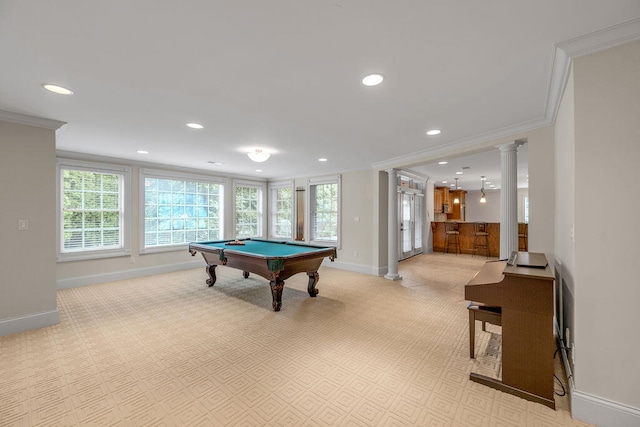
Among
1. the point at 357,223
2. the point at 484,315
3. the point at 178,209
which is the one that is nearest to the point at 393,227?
the point at 357,223

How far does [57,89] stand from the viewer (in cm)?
231

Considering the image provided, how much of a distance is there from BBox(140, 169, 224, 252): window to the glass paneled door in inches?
189

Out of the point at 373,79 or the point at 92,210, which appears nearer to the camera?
the point at 373,79

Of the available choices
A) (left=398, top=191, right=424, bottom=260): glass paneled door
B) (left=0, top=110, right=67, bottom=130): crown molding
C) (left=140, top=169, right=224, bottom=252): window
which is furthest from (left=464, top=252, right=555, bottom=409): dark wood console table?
(left=140, top=169, right=224, bottom=252): window

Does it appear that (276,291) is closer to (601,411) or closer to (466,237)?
(601,411)

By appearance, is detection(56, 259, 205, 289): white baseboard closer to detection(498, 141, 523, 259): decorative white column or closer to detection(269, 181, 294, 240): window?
detection(269, 181, 294, 240): window

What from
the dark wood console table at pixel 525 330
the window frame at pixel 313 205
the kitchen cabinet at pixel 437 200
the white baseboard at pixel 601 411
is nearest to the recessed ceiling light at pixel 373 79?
the dark wood console table at pixel 525 330

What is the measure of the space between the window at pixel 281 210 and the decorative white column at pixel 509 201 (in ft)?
17.1

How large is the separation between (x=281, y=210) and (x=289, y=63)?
20.0 feet

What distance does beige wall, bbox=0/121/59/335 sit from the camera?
2.88 meters

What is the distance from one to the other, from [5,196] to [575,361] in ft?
17.5

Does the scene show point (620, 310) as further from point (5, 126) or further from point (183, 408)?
point (5, 126)

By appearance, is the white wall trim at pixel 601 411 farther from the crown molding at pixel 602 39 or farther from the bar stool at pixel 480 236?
the bar stool at pixel 480 236

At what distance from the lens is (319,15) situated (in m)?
1.42
